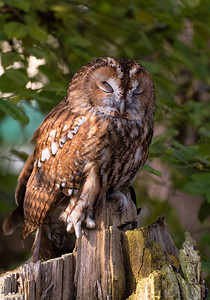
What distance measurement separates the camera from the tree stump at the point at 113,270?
1.59 meters

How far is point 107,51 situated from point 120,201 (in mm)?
1949

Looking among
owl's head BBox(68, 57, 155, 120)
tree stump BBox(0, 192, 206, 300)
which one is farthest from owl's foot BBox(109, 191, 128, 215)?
owl's head BBox(68, 57, 155, 120)

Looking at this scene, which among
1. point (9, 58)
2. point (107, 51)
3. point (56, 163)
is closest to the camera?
point (56, 163)

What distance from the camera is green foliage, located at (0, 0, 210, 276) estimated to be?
2.29 meters

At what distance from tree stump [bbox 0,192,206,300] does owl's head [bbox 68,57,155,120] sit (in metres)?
0.58

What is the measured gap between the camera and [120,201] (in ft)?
6.48

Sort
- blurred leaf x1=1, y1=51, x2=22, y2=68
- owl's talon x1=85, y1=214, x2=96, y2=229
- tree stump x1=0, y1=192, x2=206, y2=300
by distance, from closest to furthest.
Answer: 1. tree stump x1=0, y1=192, x2=206, y2=300
2. owl's talon x1=85, y1=214, x2=96, y2=229
3. blurred leaf x1=1, y1=51, x2=22, y2=68

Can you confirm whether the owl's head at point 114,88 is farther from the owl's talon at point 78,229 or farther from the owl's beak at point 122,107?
the owl's talon at point 78,229

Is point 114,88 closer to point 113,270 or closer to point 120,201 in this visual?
point 120,201

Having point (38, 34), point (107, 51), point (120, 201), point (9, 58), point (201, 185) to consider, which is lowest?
point (120, 201)

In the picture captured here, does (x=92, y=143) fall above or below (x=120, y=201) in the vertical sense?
above

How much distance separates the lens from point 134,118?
202 centimetres

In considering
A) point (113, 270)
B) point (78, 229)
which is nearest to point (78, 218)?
point (78, 229)

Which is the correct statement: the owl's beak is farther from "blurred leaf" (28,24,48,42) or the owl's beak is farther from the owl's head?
"blurred leaf" (28,24,48,42)
